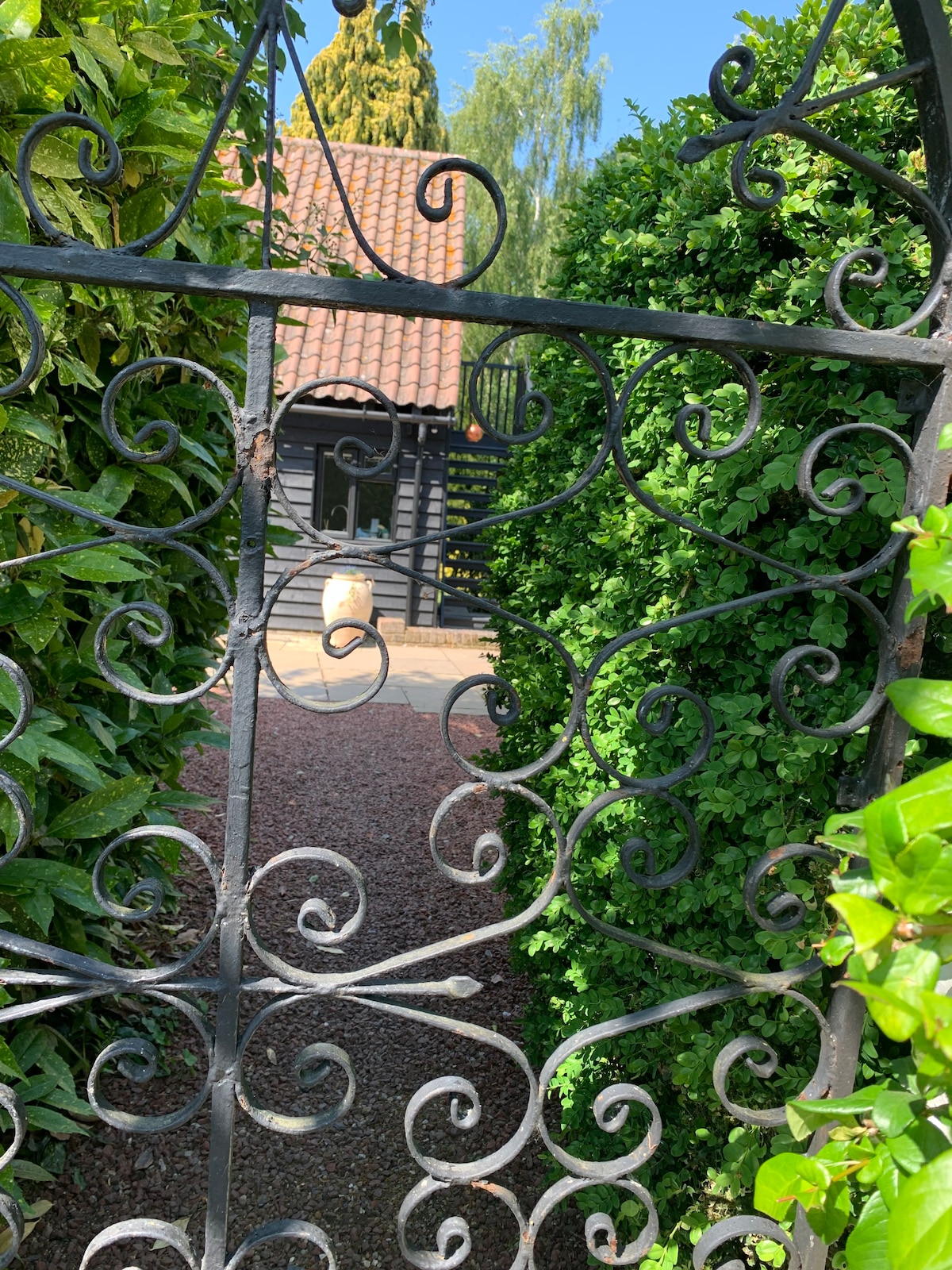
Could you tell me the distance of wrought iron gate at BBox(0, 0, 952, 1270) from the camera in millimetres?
1136

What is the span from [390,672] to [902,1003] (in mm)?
7662

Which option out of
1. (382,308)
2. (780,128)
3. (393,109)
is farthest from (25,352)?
(393,109)

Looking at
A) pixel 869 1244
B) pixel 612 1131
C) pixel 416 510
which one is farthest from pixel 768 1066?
pixel 416 510

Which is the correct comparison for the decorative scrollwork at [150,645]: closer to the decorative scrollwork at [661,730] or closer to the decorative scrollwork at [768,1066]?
the decorative scrollwork at [661,730]

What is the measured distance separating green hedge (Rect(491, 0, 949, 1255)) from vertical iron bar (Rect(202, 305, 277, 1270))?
83 cm

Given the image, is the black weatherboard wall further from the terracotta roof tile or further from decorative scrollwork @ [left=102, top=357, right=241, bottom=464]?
decorative scrollwork @ [left=102, top=357, right=241, bottom=464]

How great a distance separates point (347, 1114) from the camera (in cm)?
259

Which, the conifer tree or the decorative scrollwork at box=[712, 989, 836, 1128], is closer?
the decorative scrollwork at box=[712, 989, 836, 1128]

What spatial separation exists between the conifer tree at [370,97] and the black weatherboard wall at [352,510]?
11038 millimetres

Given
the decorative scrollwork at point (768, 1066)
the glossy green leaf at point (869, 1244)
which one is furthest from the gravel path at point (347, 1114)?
the glossy green leaf at point (869, 1244)

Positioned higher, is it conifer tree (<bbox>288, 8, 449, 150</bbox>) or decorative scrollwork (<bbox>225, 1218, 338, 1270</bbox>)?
conifer tree (<bbox>288, 8, 449, 150</bbox>)

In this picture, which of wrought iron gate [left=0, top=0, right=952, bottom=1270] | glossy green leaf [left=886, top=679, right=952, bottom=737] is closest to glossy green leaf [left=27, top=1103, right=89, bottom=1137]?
wrought iron gate [left=0, top=0, right=952, bottom=1270]

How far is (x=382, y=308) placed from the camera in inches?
47.4

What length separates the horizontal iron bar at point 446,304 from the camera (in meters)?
1.12
